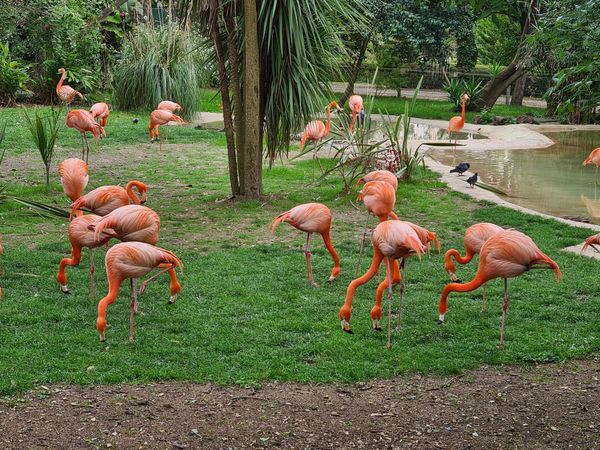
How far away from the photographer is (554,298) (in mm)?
6145

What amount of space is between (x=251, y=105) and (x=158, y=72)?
8631 mm

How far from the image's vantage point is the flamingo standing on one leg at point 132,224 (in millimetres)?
5609

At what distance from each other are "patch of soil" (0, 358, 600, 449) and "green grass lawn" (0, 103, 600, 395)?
0.60 ft

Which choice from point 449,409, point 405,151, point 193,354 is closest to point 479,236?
point 449,409

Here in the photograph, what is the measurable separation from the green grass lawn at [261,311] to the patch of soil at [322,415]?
18cm

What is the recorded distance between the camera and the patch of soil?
4004 millimetres

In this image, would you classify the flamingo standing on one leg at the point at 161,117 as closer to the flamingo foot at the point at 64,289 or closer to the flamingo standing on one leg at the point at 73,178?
the flamingo standing on one leg at the point at 73,178

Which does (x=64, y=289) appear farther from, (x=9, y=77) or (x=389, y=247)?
(x=9, y=77)

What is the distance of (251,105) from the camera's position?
29.3 ft

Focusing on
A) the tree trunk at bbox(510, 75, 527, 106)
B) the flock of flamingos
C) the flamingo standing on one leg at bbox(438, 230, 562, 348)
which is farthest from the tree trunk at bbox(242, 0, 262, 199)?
the tree trunk at bbox(510, 75, 527, 106)

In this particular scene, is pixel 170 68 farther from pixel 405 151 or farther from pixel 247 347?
pixel 247 347

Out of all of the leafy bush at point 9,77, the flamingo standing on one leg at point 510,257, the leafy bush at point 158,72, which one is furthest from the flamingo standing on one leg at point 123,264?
the leafy bush at point 9,77

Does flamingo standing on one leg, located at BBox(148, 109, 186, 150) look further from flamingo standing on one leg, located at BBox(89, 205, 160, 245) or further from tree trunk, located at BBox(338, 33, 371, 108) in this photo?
flamingo standing on one leg, located at BBox(89, 205, 160, 245)

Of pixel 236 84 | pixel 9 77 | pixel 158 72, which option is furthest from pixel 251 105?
pixel 9 77
